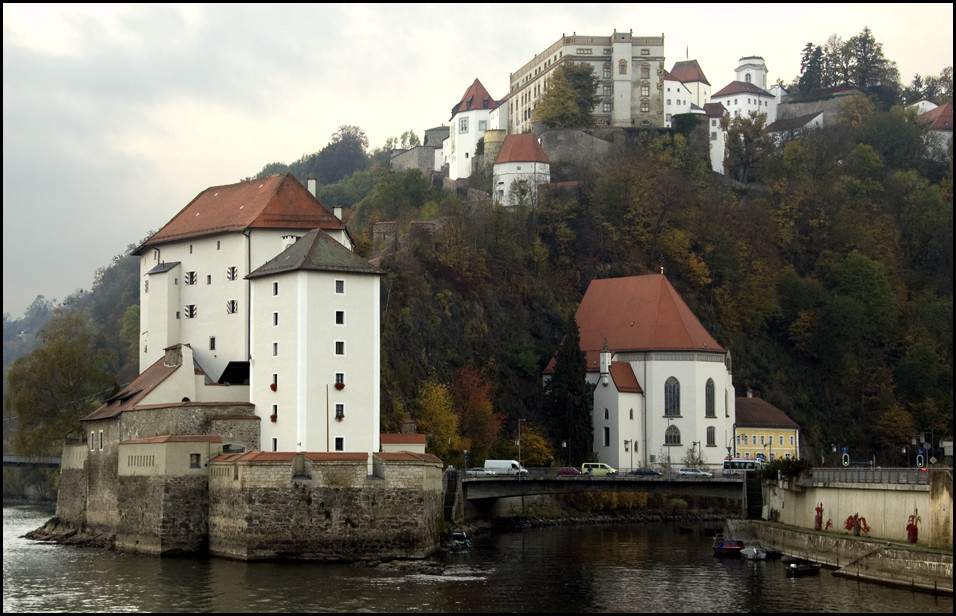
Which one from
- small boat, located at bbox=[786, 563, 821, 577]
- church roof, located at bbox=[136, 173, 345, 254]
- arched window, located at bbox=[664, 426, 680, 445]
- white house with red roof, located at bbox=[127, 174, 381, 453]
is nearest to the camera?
small boat, located at bbox=[786, 563, 821, 577]

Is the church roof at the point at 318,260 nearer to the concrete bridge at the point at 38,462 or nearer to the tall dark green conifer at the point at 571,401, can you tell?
the tall dark green conifer at the point at 571,401

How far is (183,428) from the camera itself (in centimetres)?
6191

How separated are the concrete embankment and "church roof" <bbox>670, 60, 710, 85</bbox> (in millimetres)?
104934

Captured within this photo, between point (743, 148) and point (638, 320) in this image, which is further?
point (743, 148)

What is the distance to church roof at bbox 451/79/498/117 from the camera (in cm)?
13700

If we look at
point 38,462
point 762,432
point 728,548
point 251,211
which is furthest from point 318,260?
point 38,462

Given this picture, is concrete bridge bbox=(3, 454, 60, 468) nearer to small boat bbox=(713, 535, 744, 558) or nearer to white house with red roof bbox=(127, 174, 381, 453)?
white house with red roof bbox=(127, 174, 381, 453)

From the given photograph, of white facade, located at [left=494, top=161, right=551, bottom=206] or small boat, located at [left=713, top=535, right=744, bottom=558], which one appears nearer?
small boat, located at [left=713, top=535, right=744, bottom=558]

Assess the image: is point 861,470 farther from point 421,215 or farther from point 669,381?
point 421,215

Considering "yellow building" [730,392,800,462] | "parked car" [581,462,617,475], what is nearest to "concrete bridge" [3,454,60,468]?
"parked car" [581,462,617,475]

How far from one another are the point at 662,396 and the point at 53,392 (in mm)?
40816

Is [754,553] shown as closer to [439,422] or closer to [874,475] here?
[874,475]

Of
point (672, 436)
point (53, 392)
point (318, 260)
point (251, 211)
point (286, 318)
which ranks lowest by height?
point (672, 436)

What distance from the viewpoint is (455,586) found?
4953 cm
